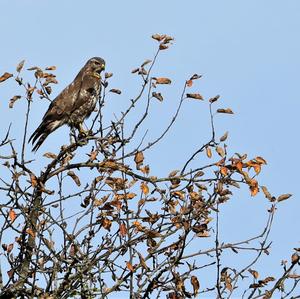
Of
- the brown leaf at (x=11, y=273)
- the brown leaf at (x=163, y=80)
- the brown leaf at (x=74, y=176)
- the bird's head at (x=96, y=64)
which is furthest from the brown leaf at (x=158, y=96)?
the bird's head at (x=96, y=64)

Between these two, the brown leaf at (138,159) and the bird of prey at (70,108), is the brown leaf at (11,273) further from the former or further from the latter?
the bird of prey at (70,108)

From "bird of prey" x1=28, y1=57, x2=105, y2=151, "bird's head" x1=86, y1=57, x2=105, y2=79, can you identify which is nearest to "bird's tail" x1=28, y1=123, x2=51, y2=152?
"bird of prey" x1=28, y1=57, x2=105, y2=151

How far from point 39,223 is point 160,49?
1.95 meters

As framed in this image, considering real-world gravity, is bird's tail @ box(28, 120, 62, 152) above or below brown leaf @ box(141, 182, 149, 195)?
above

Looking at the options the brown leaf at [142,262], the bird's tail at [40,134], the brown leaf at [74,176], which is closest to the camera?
the brown leaf at [142,262]

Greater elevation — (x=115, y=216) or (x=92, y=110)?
(x=92, y=110)

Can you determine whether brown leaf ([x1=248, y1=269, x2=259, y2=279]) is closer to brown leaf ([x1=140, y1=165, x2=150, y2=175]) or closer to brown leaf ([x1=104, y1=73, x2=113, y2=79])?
brown leaf ([x1=140, y1=165, x2=150, y2=175])

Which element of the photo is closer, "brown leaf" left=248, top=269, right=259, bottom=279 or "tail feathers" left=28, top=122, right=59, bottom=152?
"brown leaf" left=248, top=269, right=259, bottom=279

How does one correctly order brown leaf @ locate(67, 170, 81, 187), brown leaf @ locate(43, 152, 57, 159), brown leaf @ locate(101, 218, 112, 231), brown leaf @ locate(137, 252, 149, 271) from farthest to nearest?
1. brown leaf @ locate(43, 152, 57, 159)
2. brown leaf @ locate(67, 170, 81, 187)
3. brown leaf @ locate(101, 218, 112, 231)
4. brown leaf @ locate(137, 252, 149, 271)

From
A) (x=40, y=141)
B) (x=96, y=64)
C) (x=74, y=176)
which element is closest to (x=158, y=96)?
(x=74, y=176)

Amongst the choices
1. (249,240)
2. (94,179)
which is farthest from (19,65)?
(249,240)

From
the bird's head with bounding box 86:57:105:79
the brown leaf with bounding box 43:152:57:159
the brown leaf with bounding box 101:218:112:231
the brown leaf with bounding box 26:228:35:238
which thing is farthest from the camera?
the bird's head with bounding box 86:57:105:79

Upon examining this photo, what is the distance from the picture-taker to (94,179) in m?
6.86

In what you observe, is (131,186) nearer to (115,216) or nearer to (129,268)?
(115,216)
